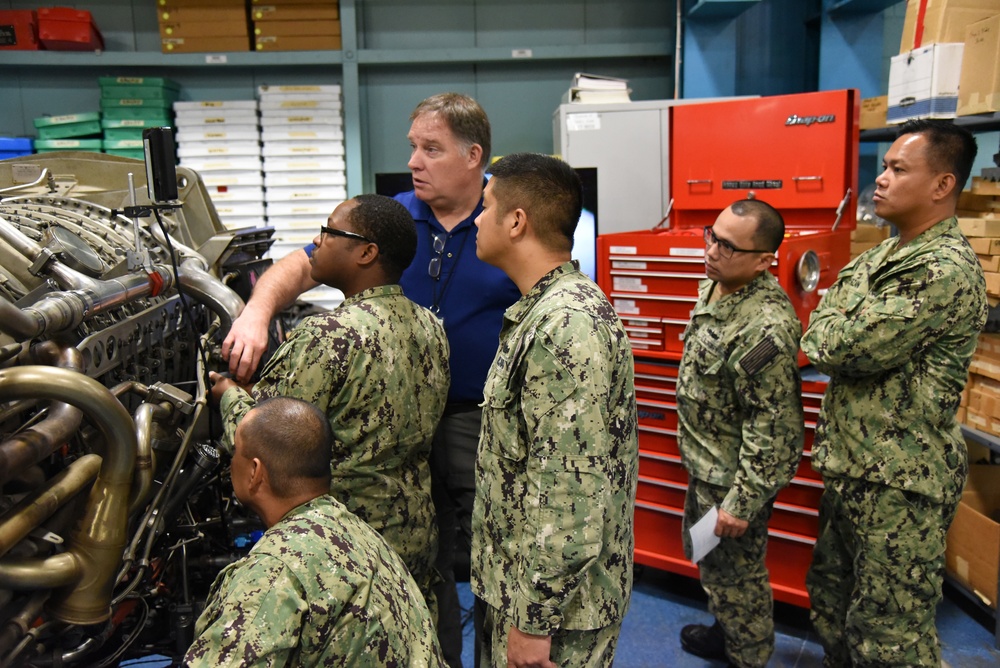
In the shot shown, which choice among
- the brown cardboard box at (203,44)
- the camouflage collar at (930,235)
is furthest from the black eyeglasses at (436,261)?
the brown cardboard box at (203,44)

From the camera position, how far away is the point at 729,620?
2580mm

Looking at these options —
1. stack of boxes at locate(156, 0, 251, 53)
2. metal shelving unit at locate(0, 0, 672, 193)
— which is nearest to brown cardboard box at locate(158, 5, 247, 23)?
stack of boxes at locate(156, 0, 251, 53)

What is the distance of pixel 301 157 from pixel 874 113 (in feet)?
11.3

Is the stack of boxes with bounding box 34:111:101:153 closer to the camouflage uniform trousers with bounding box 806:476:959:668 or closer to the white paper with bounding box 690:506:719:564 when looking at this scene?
the white paper with bounding box 690:506:719:564

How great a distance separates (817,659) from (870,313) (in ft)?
4.83

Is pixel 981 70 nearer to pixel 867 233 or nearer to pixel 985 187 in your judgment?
pixel 985 187

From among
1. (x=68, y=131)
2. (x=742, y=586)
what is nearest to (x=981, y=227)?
(x=742, y=586)

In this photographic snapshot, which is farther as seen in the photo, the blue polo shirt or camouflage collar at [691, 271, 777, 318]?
camouflage collar at [691, 271, 777, 318]

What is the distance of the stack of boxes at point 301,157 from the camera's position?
197 inches

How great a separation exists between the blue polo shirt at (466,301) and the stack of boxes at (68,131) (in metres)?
3.77

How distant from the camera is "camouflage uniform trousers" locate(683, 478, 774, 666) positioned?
8.29ft

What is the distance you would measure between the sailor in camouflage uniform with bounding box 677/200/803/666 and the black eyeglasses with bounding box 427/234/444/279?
879 millimetres

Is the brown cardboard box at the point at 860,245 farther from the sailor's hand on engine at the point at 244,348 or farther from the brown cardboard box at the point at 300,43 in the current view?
the brown cardboard box at the point at 300,43

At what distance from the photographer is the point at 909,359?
2.09 meters
